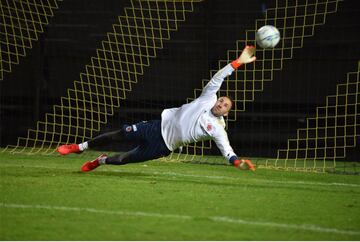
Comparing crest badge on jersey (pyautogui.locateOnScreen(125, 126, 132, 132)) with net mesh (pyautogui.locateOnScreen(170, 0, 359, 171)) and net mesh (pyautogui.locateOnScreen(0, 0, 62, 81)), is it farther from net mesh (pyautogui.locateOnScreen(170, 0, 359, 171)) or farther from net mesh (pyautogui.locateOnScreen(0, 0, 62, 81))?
net mesh (pyautogui.locateOnScreen(0, 0, 62, 81))

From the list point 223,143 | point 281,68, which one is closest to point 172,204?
point 223,143

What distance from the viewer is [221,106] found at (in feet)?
31.5

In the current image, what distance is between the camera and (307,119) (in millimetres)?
13508

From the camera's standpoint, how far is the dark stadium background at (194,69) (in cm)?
1361

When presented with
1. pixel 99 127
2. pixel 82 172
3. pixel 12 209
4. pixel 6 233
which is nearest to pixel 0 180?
pixel 82 172

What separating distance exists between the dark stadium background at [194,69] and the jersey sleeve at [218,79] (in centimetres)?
393

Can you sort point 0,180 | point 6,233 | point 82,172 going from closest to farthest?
point 6,233, point 0,180, point 82,172

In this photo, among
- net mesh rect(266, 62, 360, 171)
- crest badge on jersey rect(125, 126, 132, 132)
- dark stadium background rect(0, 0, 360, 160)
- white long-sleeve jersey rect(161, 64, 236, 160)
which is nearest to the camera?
white long-sleeve jersey rect(161, 64, 236, 160)

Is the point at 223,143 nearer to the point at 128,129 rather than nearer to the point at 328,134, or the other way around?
the point at 128,129

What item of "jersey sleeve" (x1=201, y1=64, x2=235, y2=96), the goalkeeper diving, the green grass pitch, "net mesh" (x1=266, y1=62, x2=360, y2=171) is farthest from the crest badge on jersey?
"net mesh" (x1=266, y1=62, x2=360, y2=171)

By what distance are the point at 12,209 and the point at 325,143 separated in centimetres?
664

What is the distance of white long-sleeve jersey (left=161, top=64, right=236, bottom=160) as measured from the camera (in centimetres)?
970

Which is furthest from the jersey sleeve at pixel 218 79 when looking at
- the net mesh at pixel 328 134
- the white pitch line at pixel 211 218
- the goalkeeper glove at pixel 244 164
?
the net mesh at pixel 328 134

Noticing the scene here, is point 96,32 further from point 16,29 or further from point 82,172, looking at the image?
point 82,172
